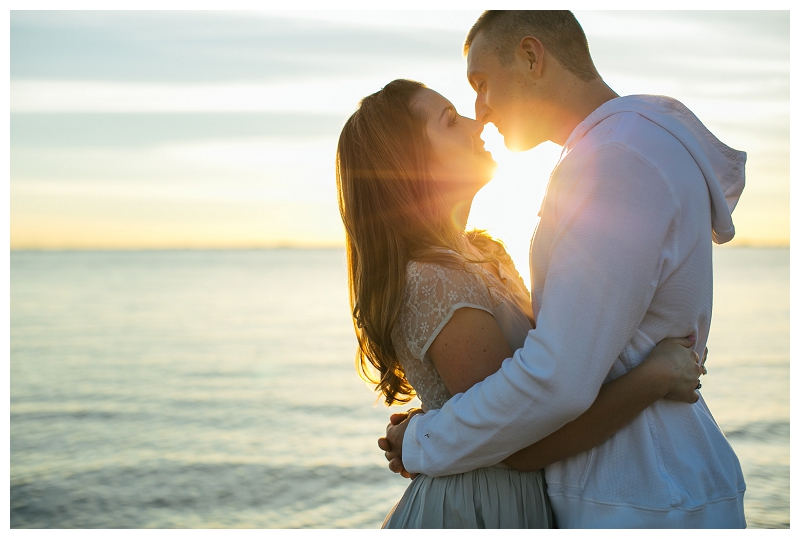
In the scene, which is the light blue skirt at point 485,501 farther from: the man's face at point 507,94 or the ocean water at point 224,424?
the ocean water at point 224,424

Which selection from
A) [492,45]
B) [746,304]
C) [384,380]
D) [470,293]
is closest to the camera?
[470,293]

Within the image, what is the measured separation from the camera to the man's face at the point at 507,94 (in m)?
2.47

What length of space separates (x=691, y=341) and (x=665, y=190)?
52cm

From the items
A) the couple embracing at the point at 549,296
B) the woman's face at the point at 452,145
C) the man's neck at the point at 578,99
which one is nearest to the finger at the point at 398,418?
the couple embracing at the point at 549,296

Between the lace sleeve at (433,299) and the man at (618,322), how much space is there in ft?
0.87

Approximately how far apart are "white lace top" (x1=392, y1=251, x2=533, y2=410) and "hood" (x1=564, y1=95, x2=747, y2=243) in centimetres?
57

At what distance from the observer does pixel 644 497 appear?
6.47 feet

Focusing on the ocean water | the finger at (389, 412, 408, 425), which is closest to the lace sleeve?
the finger at (389, 412, 408, 425)

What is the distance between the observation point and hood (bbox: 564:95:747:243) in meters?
2.00

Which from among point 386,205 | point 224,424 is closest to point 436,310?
point 386,205

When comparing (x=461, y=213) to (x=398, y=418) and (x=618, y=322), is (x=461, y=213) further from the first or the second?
(x=618, y=322)

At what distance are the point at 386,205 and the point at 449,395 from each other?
2.45 ft
